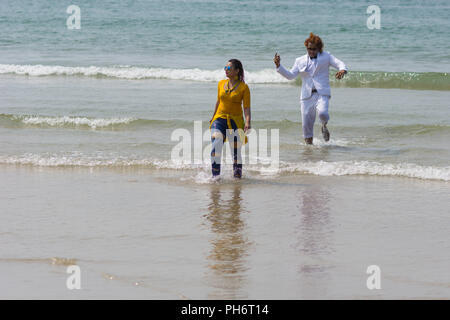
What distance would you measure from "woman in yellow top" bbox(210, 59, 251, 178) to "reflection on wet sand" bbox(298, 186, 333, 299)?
1046 millimetres

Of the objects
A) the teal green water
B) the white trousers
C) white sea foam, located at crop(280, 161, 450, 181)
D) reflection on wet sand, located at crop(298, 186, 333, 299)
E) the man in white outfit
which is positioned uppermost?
the teal green water

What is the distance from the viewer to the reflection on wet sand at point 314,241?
5.13 meters

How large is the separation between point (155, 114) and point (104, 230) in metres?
7.35

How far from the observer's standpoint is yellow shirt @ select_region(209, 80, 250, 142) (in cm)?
832

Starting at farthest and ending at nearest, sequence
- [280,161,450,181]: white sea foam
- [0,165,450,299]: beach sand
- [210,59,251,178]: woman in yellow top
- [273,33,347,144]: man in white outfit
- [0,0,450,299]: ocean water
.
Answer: [273,33,347,144]: man in white outfit, [280,161,450,181]: white sea foam, [210,59,251,178]: woman in yellow top, [0,0,450,299]: ocean water, [0,165,450,299]: beach sand

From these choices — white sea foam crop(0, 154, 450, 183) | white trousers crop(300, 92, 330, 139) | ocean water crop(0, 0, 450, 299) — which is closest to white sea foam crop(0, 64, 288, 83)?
ocean water crop(0, 0, 450, 299)

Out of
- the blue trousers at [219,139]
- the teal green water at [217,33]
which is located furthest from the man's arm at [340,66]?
the teal green water at [217,33]

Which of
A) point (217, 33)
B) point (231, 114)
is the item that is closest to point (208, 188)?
point (231, 114)

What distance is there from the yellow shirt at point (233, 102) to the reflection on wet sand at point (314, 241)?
1.18 meters

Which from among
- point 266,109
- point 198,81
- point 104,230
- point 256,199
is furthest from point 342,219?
point 198,81

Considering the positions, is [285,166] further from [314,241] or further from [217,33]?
[217,33]

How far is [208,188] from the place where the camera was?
8.31 metres

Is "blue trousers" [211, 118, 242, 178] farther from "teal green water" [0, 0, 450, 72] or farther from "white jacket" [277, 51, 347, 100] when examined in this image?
"teal green water" [0, 0, 450, 72]
